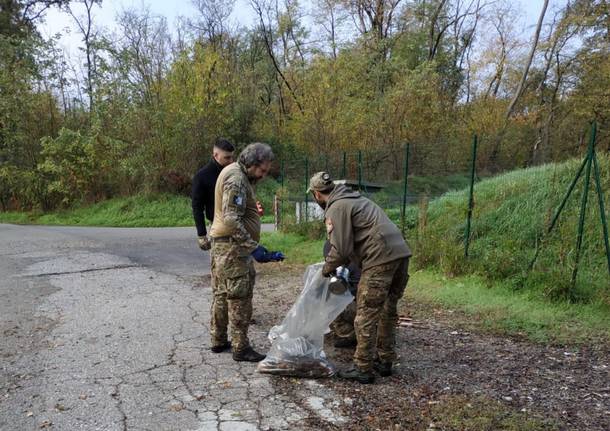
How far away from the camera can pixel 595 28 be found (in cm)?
1992

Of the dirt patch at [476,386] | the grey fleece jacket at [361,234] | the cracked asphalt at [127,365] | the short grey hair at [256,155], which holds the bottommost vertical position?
the dirt patch at [476,386]

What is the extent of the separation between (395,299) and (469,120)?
20231mm

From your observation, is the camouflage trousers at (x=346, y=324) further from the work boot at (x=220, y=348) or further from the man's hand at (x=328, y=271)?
the work boot at (x=220, y=348)

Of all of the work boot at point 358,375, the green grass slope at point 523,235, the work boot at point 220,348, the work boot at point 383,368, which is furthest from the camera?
the green grass slope at point 523,235

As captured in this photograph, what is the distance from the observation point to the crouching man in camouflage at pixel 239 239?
12.9 feet

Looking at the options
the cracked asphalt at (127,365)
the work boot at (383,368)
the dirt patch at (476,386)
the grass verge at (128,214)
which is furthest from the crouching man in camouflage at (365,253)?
the grass verge at (128,214)

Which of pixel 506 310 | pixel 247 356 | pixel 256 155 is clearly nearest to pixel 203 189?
pixel 256 155

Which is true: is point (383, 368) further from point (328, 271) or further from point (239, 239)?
point (239, 239)

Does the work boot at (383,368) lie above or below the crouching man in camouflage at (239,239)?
below

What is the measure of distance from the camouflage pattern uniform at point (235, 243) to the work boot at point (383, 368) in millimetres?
1123

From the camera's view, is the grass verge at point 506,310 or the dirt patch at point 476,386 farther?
the grass verge at point 506,310

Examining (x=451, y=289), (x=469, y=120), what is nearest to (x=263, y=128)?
(x=469, y=120)

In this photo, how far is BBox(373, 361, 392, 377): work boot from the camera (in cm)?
387

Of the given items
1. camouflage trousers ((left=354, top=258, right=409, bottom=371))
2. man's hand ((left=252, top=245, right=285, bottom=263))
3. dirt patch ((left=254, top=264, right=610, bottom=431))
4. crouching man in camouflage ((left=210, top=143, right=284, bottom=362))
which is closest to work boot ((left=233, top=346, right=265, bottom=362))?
crouching man in camouflage ((left=210, top=143, right=284, bottom=362))
